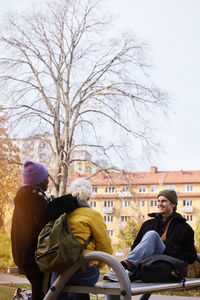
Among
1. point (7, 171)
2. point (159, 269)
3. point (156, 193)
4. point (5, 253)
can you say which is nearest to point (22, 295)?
point (159, 269)

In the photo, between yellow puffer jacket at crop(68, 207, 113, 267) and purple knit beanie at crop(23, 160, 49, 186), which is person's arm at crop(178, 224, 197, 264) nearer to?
yellow puffer jacket at crop(68, 207, 113, 267)

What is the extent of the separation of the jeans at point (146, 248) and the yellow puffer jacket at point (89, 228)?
0.40 m

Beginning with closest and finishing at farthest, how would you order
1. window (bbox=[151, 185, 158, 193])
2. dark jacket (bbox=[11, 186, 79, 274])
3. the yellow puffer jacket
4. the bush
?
1. the yellow puffer jacket
2. dark jacket (bbox=[11, 186, 79, 274])
3. the bush
4. window (bbox=[151, 185, 158, 193])

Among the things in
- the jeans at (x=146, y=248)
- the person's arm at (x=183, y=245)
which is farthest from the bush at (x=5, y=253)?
the jeans at (x=146, y=248)

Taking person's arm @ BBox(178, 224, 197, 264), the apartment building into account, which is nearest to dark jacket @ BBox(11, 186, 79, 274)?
person's arm @ BBox(178, 224, 197, 264)

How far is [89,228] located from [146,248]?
73 cm

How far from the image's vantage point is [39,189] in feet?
13.5

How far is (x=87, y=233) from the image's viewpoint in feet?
12.1

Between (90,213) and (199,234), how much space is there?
30.6 m

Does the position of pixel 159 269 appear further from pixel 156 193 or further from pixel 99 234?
pixel 156 193

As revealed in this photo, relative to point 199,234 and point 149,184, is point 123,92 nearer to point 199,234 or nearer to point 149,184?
point 199,234

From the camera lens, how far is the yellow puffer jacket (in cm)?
366

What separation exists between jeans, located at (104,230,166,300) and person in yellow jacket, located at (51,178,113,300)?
40 cm

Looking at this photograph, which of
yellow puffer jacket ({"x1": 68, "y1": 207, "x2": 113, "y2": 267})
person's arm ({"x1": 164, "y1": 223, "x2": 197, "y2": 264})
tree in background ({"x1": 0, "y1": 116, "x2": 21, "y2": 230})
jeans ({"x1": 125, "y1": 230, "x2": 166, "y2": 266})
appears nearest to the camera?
yellow puffer jacket ({"x1": 68, "y1": 207, "x2": 113, "y2": 267})
